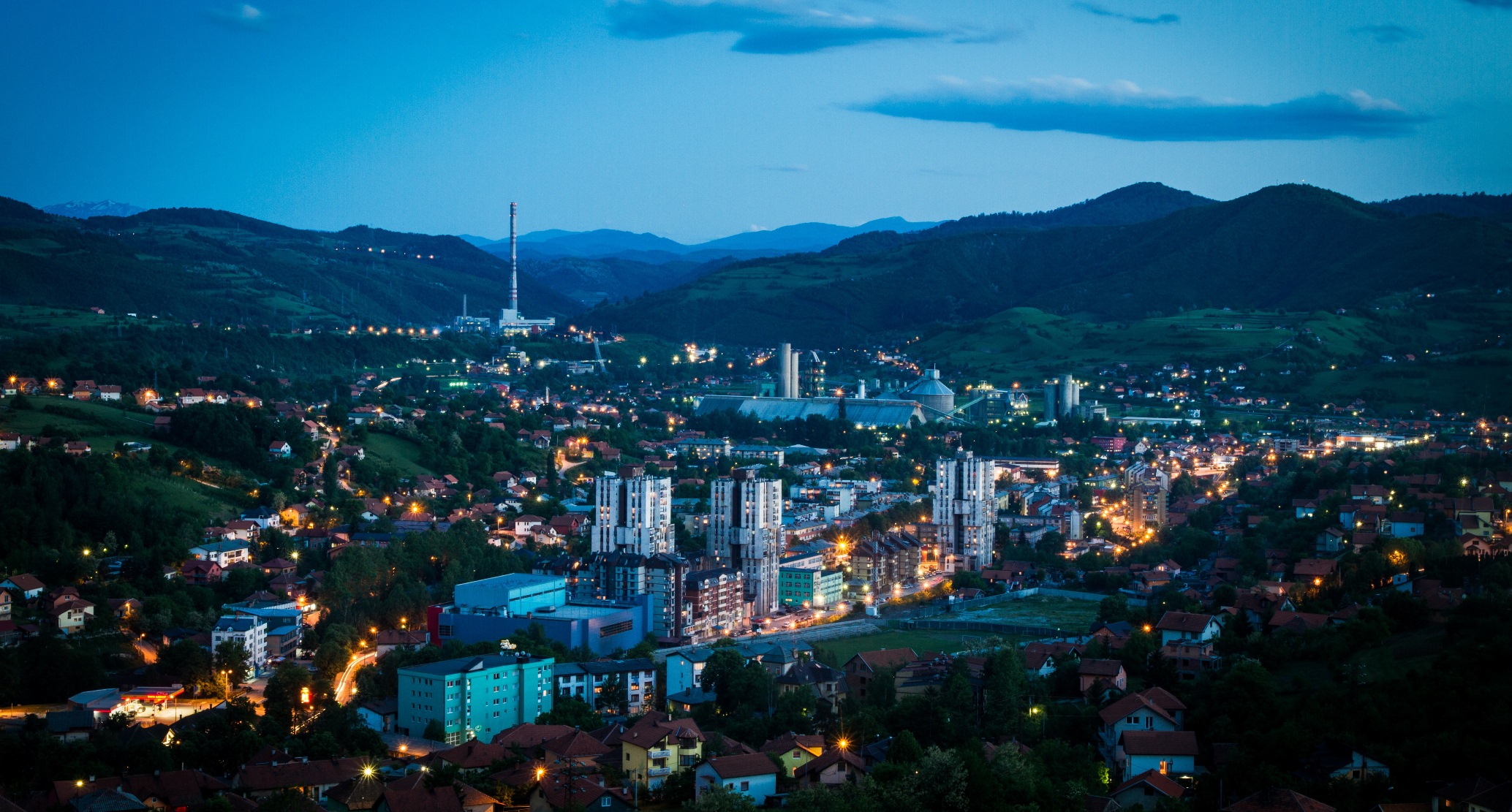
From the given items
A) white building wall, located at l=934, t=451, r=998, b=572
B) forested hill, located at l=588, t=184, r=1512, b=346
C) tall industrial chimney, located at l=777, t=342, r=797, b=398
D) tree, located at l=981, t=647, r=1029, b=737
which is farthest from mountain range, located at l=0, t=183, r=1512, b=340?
tree, located at l=981, t=647, r=1029, b=737

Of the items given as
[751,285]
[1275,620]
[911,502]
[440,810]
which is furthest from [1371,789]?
[751,285]

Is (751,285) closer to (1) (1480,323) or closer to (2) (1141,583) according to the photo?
(1) (1480,323)

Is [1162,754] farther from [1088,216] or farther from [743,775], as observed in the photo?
[1088,216]

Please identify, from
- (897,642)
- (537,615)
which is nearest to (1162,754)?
(897,642)

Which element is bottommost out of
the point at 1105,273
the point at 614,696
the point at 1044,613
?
the point at 1044,613

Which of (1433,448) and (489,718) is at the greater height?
(1433,448)

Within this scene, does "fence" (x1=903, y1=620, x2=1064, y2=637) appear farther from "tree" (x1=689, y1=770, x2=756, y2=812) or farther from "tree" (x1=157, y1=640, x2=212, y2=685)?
"tree" (x1=689, y1=770, x2=756, y2=812)
